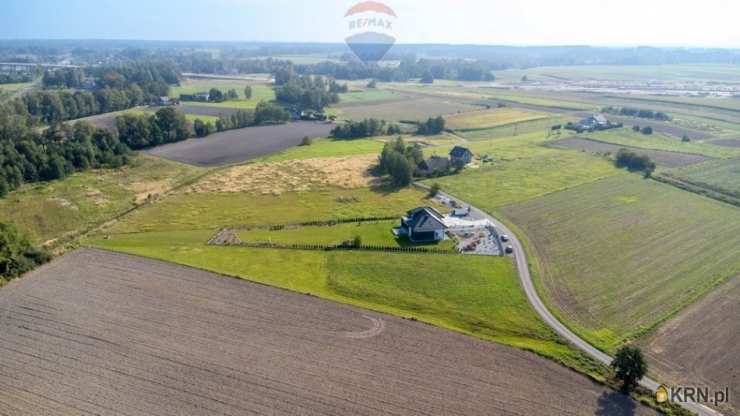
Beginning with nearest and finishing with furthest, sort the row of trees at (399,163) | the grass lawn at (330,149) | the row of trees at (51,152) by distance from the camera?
the row of trees at (51,152), the row of trees at (399,163), the grass lawn at (330,149)

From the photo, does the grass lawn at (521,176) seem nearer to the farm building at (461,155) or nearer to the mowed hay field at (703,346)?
the farm building at (461,155)

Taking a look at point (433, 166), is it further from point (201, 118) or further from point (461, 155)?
point (201, 118)

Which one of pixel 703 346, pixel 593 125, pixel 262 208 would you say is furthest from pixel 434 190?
pixel 593 125

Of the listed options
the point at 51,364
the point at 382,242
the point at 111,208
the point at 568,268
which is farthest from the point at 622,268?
the point at 111,208

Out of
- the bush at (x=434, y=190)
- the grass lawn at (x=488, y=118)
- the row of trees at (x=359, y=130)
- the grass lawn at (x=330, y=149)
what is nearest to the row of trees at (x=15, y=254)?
the grass lawn at (x=330, y=149)

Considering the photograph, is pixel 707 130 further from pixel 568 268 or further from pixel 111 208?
pixel 111 208

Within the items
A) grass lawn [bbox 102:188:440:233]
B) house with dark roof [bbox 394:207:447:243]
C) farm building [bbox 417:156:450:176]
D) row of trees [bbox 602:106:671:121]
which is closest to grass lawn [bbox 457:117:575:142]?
row of trees [bbox 602:106:671:121]
